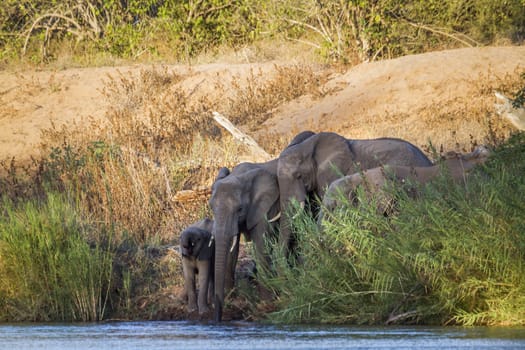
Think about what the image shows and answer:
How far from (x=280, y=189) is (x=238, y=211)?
→ 0.95 metres

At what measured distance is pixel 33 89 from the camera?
33.4 metres

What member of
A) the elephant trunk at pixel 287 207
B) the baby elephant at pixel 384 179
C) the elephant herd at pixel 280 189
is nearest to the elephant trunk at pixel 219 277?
the elephant herd at pixel 280 189

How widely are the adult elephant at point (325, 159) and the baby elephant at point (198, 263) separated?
4.42 feet

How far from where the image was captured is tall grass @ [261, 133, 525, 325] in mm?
11641

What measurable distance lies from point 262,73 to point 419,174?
1682 cm

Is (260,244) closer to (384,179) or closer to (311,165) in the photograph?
(311,165)

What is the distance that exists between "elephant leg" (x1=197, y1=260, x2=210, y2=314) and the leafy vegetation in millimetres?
17542

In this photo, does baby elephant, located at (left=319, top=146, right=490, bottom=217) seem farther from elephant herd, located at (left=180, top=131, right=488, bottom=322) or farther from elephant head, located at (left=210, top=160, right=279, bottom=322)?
elephant head, located at (left=210, top=160, right=279, bottom=322)

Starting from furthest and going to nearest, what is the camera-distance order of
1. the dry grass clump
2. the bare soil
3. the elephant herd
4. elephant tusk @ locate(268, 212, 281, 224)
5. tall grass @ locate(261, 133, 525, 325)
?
the dry grass clump, the bare soil, elephant tusk @ locate(268, 212, 281, 224), the elephant herd, tall grass @ locate(261, 133, 525, 325)

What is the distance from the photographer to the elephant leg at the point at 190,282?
1455 cm

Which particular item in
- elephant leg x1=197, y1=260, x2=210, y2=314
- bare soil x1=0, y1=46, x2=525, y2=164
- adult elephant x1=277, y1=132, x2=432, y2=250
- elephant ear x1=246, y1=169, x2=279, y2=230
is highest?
bare soil x1=0, y1=46, x2=525, y2=164

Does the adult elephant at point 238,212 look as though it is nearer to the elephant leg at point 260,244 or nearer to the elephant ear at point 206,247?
the elephant leg at point 260,244

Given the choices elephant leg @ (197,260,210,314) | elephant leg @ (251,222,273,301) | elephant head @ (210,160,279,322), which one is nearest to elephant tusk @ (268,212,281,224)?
elephant head @ (210,160,279,322)

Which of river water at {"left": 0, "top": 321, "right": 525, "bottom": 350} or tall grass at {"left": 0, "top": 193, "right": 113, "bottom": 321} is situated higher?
tall grass at {"left": 0, "top": 193, "right": 113, "bottom": 321}
